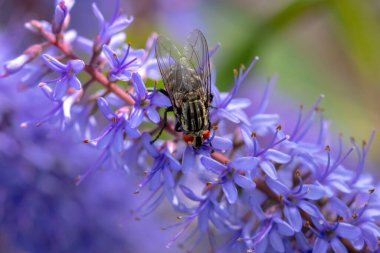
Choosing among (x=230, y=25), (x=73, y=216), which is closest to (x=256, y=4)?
→ (x=230, y=25)

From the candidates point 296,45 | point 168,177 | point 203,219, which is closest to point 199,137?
point 168,177

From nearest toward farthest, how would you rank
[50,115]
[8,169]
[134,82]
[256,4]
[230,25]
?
[134,82], [50,115], [8,169], [230,25], [256,4]

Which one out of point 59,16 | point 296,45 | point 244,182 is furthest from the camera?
point 296,45

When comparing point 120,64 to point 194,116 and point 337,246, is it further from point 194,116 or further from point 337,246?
point 337,246

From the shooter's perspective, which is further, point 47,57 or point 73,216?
point 73,216

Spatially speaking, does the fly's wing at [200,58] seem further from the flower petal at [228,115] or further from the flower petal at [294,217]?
the flower petal at [294,217]

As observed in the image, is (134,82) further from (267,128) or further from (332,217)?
(332,217)

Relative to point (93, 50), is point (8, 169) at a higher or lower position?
lower

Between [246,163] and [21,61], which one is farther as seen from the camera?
[21,61]
